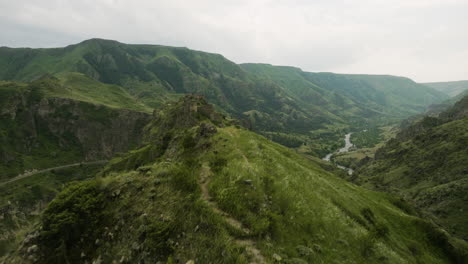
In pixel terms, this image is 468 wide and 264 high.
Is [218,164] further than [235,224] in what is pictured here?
Yes

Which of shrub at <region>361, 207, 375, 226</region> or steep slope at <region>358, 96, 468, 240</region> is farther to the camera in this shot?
steep slope at <region>358, 96, 468, 240</region>

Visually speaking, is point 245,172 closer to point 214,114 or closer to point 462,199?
point 214,114

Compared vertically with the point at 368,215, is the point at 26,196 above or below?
below


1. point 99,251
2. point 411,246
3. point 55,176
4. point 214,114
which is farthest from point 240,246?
point 55,176

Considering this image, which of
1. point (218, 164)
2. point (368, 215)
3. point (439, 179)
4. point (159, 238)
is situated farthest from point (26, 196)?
point (439, 179)

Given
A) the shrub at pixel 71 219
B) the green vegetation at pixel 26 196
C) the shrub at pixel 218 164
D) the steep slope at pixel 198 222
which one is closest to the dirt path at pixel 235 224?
the steep slope at pixel 198 222

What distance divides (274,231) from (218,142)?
19.3 metres

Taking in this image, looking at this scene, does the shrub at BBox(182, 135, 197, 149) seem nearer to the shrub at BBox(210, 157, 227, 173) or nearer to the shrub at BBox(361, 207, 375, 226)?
the shrub at BBox(210, 157, 227, 173)

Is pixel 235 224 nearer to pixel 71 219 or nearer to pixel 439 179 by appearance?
pixel 71 219

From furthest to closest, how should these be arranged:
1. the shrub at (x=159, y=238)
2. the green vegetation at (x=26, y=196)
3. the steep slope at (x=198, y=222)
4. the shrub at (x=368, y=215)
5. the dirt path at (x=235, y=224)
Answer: the green vegetation at (x=26, y=196) < the shrub at (x=368, y=215) < the steep slope at (x=198, y=222) < the shrub at (x=159, y=238) < the dirt path at (x=235, y=224)

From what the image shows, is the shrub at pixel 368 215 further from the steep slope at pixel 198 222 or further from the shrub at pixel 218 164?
the shrub at pixel 218 164

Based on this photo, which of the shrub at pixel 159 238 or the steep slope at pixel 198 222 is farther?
the steep slope at pixel 198 222

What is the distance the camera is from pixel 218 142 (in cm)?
3631

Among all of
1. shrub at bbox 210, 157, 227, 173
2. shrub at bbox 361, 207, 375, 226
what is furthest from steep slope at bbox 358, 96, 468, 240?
shrub at bbox 210, 157, 227, 173
